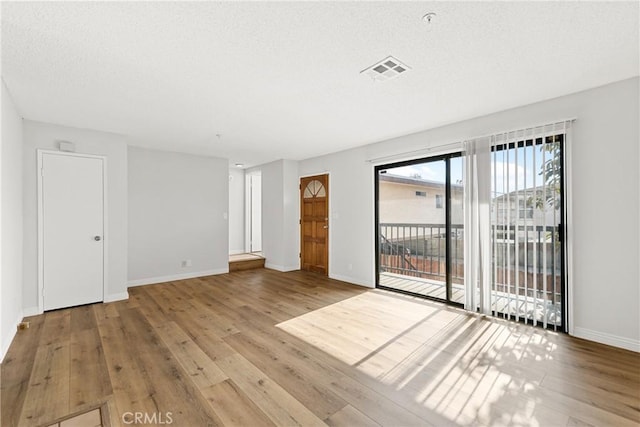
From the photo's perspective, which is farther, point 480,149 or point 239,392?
point 480,149

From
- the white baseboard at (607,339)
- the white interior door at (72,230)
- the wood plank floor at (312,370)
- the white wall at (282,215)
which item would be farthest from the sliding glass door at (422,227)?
the white interior door at (72,230)

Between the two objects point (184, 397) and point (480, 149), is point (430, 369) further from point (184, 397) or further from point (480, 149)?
point (480, 149)

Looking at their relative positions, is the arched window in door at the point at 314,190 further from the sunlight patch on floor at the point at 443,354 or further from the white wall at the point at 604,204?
the white wall at the point at 604,204

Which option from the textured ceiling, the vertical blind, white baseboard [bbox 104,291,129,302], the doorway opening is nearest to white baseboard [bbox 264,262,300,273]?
the doorway opening

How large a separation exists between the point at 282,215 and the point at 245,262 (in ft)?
4.71

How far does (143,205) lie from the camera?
207 inches

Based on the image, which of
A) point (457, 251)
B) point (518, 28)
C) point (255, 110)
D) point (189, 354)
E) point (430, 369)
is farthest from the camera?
point (457, 251)

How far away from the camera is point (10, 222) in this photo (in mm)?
2947

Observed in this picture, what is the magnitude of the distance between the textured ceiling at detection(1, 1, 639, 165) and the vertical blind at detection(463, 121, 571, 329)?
1.68ft

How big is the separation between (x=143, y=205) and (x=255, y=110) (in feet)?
10.7

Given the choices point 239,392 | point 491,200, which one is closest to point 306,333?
point 239,392

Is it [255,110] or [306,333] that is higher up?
[255,110]

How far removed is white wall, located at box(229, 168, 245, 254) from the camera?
7.80 m

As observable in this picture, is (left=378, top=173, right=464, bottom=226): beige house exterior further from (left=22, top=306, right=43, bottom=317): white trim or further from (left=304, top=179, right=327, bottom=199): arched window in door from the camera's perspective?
(left=22, top=306, right=43, bottom=317): white trim
